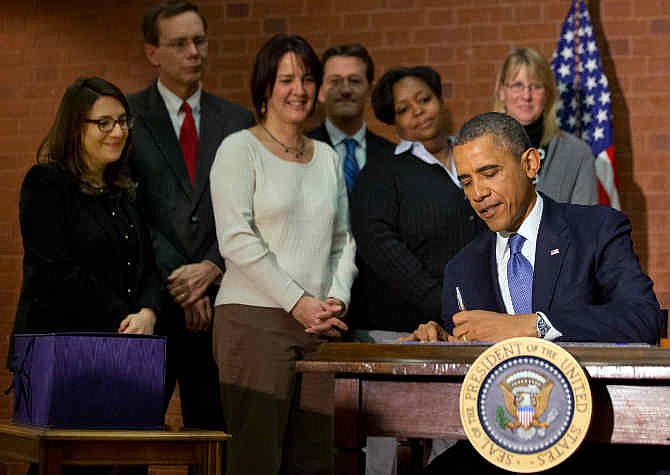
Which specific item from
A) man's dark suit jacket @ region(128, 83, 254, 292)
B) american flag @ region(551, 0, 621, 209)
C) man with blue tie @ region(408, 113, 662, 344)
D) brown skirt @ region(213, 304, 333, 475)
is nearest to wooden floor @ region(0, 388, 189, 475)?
man's dark suit jacket @ region(128, 83, 254, 292)

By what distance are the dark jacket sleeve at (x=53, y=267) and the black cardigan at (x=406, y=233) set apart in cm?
100

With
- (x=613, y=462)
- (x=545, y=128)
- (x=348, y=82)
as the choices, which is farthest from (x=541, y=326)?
(x=348, y=82)

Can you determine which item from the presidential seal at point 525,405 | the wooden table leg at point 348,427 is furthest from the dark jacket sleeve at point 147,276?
the presidential seal at point 525,405

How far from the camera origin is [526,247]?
2693 millimetres

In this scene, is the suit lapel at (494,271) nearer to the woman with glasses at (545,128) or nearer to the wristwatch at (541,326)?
the wristwatch at (541,326)

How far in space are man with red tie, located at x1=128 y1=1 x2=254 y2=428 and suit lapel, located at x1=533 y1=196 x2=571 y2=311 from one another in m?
1.56

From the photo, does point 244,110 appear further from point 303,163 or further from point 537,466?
point 537,466

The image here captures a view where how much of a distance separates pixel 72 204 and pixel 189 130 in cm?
85

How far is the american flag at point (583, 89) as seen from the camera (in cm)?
481

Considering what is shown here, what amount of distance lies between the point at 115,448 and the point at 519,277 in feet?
3.60

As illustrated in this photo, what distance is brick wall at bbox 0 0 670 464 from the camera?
4957mm

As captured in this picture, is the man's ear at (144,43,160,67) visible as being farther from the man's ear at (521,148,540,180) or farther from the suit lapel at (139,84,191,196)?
the man's ear at (521,148,540,180)

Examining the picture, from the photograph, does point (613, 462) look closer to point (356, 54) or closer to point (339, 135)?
point (339, 135)

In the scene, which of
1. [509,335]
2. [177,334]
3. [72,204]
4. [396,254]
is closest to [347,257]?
[396,254]
